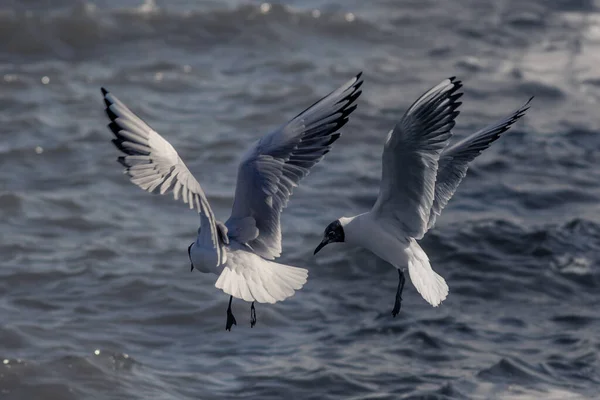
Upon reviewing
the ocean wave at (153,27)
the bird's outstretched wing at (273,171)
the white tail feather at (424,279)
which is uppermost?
the ocean wave at (153,27)

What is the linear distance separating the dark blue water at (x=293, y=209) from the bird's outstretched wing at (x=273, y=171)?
6.22 ft

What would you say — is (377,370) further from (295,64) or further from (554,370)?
(295,64)

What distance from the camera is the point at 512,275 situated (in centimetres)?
958

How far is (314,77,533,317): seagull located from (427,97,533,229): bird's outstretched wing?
287 millimetres

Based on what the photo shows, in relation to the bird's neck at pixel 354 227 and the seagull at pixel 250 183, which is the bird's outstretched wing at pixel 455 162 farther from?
the seagull at pixel 250 183

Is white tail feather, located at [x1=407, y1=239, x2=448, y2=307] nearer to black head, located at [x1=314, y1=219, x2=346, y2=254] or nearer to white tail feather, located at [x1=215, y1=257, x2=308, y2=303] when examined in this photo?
black head, located at [x1=314, y1=219, x2=346, y2=254]

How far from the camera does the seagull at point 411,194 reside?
5941 millimetres

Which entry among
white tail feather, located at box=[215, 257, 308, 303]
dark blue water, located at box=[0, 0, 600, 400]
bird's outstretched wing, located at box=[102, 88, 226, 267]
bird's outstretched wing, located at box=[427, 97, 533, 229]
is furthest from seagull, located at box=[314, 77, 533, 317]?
dark blue water, located at box=[0, 0, 600, 400]

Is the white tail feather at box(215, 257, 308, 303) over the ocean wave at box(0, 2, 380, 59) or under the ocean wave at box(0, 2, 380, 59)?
under

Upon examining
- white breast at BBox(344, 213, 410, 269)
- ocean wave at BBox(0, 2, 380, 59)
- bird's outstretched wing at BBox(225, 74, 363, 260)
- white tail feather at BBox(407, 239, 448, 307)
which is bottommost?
white tail feather at BBox(407, 239, 448, 307)

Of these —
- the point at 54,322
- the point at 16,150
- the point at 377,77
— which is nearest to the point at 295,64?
the point at 377,77

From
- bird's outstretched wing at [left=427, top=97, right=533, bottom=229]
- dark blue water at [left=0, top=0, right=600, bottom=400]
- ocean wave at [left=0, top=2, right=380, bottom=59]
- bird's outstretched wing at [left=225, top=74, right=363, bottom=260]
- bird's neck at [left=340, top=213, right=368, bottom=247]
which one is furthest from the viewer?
ocean wave at [left=0, top=2, right=380, bottom=59]

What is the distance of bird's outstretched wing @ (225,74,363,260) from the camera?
625 cm

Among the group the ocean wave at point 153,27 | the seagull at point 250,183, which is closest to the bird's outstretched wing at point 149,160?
the seagull at point 250,183
